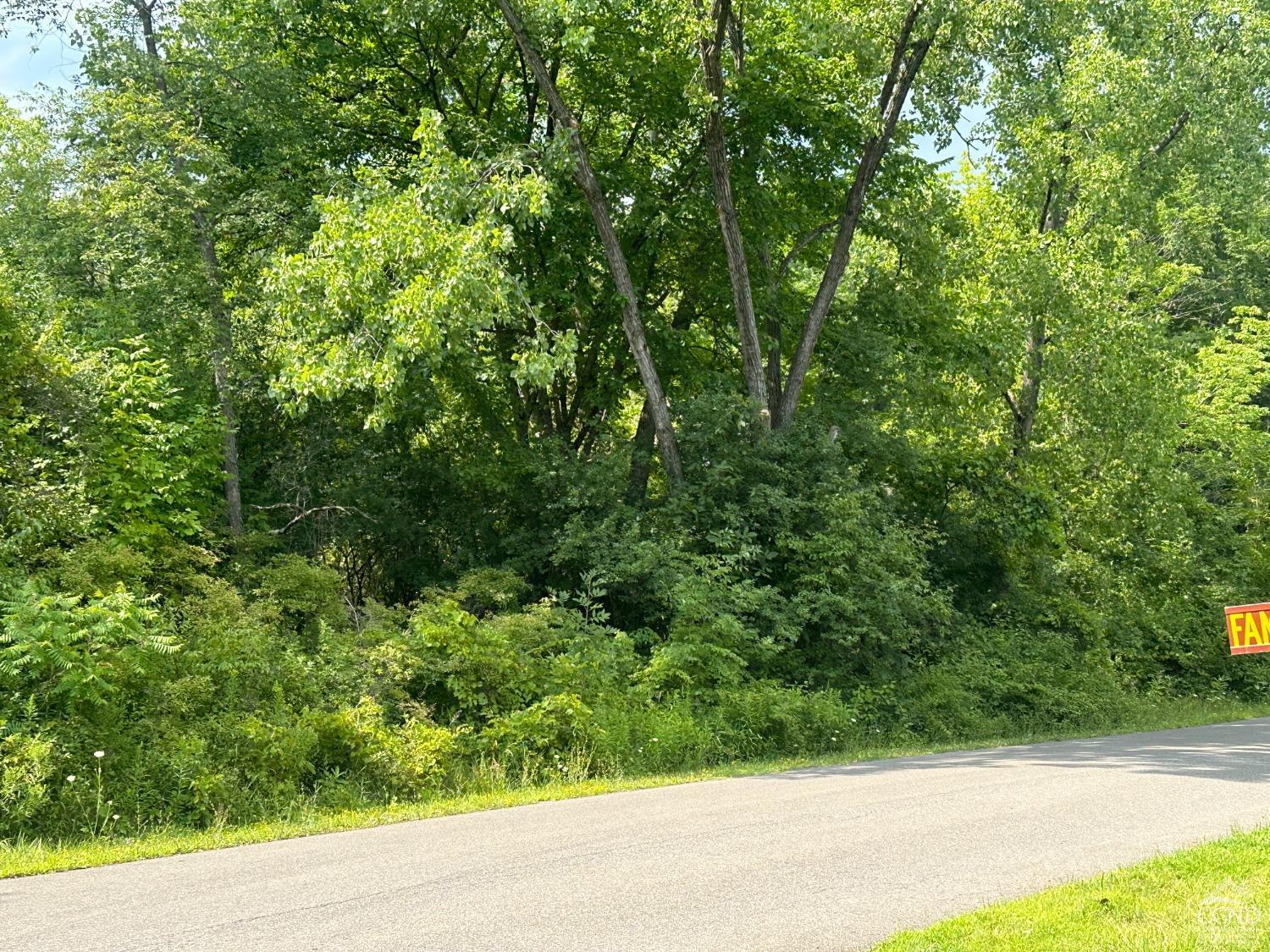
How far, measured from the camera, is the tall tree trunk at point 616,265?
57.7ft

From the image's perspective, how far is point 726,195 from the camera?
61.7ft

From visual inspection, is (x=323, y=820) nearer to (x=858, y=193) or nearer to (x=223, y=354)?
(x=223, y=354)

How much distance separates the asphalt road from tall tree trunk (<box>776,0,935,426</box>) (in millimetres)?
10745

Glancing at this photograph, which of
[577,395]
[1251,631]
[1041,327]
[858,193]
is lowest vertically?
[1251,631]

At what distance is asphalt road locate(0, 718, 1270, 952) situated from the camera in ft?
18.5

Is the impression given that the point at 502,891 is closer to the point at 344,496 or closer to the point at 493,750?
the point at 493,750

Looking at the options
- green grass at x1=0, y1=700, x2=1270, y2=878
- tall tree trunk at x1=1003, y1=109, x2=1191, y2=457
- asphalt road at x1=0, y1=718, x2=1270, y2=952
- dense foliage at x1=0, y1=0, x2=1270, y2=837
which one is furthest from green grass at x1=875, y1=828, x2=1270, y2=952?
tall tree trunk at x1=1003, y1=109, x2=1191, y2=457

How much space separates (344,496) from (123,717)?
8878 millimetres

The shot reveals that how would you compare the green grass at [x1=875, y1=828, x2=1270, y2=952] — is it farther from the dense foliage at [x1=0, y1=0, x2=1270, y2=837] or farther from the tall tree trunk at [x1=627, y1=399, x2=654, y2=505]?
the tall tree trunk at [x1=627, y1=399, x2=654, y2=505]

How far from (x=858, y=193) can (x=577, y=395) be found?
21.0 feet

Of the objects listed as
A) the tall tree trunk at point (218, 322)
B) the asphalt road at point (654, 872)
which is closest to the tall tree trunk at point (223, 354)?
the tall tree trunk at point (218, 322)

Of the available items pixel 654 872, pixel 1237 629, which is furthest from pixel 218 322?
pixel 1237 629

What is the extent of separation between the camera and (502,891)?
6.42m

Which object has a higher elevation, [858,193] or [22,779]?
[858,193]
